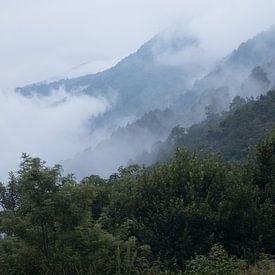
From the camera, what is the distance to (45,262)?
22.3ft

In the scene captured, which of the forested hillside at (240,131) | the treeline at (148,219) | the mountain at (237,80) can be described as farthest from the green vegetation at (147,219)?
the mountain at (237,80)

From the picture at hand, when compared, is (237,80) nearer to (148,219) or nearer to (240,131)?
(240,131)

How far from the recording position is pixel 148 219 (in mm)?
13367

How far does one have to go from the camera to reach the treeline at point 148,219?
6887 millimetres

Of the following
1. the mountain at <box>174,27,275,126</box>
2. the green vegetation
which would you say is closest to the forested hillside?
the green vegetation

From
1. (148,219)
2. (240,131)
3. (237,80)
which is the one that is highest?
(237,80)

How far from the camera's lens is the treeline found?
689cm

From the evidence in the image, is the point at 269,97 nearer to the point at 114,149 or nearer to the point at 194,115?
the point at 194,115

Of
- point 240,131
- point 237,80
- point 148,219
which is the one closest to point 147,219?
point 148,219

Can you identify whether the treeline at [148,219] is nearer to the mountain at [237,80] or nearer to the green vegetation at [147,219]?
the green vegetation at [147,219]

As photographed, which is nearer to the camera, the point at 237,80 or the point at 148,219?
the point at 148,219

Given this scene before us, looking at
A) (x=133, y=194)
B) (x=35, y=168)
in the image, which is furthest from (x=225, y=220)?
(x=35, y=168)

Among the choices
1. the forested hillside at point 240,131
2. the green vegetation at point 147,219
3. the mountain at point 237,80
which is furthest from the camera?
the mountain at point 237,80

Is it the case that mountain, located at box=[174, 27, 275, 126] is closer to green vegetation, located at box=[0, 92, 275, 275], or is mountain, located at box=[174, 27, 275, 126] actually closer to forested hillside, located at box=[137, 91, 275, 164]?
forested hillside, located at box=[137, 91, 275, 164]
